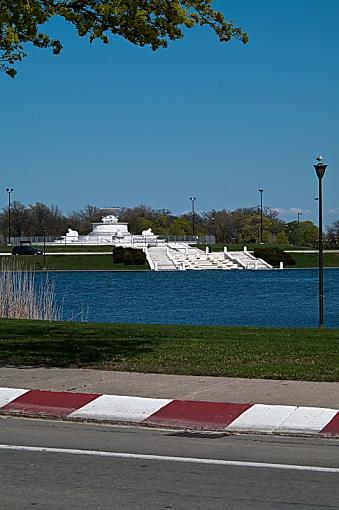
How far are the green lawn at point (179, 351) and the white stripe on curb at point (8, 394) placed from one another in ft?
6.80

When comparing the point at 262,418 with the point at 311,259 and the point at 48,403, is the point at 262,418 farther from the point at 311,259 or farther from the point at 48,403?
the point at 311,259

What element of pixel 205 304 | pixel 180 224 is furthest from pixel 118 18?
pixel 180 224

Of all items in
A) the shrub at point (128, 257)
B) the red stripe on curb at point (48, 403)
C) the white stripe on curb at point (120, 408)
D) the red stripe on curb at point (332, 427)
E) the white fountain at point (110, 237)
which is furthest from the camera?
the white fountain at point (110, 237)

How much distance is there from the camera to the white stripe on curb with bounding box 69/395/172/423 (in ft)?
33.8

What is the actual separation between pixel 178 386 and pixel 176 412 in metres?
1.50

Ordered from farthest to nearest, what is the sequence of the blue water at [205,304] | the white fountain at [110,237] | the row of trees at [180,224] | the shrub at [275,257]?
the row of trees at [180,224]
the white fountain at [110,237]
the shrub at [275,257]
the blue water at [205,304]

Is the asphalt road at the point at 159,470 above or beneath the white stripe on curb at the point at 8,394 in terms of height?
beneath

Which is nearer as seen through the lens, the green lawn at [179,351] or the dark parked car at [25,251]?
the green lawn at [179,351]

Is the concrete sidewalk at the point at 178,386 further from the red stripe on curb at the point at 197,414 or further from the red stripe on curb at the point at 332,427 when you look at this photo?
the red stripe on curb at the point at 332,427

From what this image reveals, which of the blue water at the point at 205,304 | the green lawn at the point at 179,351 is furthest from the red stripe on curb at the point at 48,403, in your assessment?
the blue water at the point at 205,304

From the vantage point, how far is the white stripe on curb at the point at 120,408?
1030 centimetres

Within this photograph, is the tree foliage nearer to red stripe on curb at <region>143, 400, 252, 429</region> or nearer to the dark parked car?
red stripe on curb at <region>143, 400, 252, 429</region>

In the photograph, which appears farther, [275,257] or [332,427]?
[275,257]

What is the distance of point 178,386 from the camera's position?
1187cm
